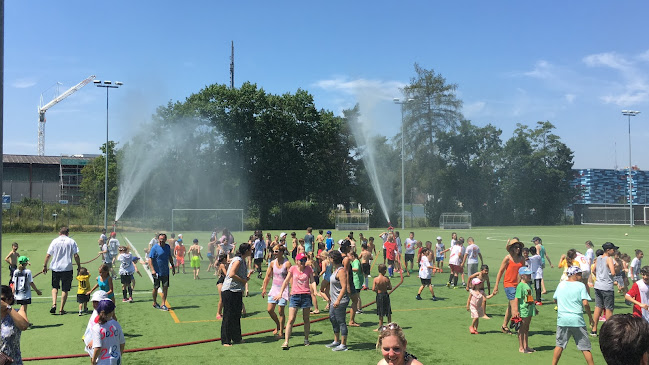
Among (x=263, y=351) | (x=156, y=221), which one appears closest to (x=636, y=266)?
(x=263, y=351)

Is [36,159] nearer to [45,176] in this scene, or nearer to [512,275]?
[45,176]

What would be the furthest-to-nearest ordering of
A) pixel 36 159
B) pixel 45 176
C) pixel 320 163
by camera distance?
pixel 36 159, pixel 45 176, pixel 320 163

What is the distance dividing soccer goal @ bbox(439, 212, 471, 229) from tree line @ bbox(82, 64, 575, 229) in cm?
752

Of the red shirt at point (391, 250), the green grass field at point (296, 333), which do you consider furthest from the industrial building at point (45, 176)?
the green grass field at point (296, 333)

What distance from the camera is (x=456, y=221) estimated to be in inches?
2441

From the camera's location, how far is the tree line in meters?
63.4

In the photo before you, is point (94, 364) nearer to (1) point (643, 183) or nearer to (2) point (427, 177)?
(2) point (427, 177)

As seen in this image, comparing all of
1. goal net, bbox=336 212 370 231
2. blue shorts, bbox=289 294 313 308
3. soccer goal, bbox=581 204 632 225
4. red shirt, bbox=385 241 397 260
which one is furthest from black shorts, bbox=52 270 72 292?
soccer goal, bbox=581 204 632 225

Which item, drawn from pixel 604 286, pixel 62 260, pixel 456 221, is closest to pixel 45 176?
pixel 456 221

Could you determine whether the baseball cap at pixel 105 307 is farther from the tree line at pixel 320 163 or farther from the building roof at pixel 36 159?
the building roof at pixel 36 159

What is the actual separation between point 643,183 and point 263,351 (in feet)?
316

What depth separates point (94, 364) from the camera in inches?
250

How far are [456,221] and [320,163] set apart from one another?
19.7m

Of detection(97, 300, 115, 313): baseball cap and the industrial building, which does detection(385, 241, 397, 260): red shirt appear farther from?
the industrial building
